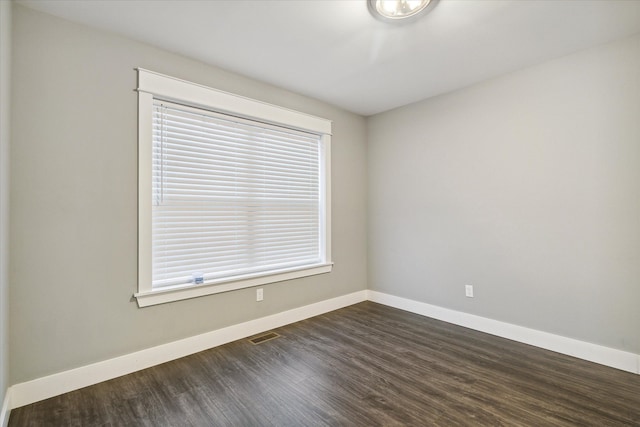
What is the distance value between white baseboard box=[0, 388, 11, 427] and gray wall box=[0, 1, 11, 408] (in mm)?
45

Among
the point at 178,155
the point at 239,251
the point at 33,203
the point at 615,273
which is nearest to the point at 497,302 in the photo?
the point at 615,273

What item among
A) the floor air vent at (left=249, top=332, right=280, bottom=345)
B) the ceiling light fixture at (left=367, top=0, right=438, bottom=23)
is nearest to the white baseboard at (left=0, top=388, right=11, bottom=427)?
the floor air vent at (left=249, top=332, right=280, bottom=345)

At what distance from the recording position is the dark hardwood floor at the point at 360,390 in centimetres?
172

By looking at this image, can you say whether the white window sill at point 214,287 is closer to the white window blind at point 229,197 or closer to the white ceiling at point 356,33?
the white window blind at point 229,197

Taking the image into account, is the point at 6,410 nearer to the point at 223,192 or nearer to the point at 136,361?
the point at 136,361

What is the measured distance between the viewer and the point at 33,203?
1.88 m

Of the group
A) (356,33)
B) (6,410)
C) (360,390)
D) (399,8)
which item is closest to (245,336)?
(360,390)

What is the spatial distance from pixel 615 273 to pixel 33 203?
13.7ft

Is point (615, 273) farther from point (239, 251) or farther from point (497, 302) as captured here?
point (239, 251)

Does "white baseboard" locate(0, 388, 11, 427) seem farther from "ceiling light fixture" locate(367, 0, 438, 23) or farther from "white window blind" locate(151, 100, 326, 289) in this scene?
"ceiling light fixture" locate(367, 0, 438, 23)

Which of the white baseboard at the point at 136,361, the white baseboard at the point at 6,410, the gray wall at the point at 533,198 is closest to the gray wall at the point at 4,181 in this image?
the white baseboard at the point at 6,410

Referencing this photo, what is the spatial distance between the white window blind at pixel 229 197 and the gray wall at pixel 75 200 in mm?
241

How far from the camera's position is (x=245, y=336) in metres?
2.84

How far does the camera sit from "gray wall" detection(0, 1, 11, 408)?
1607mm
